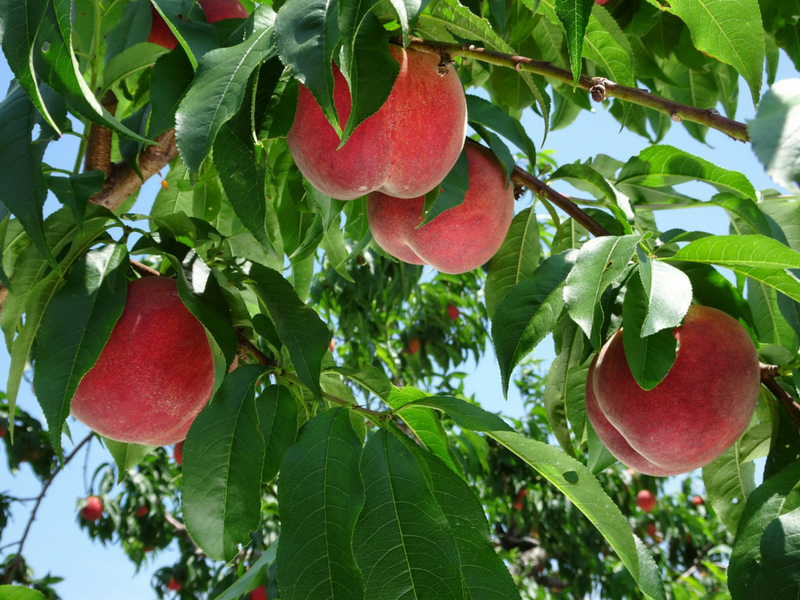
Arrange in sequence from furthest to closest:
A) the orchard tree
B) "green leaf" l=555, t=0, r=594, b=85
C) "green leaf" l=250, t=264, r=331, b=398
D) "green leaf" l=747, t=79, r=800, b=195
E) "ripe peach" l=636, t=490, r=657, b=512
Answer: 1. "ripe peach" l=636, t=490, r=657, b=512
2. "green leaf" l=250, t=264, r=331, b=398
3. the orchard tree
4. "green leaf" l=555, t=0, r=594, b=85
5. "green leaf" l=747, t=79, r=800, b=195

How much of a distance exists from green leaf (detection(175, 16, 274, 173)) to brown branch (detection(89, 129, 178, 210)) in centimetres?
44

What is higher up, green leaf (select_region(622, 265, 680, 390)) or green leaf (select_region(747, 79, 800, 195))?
green leaf (select_region(747, 79, 800, 195))

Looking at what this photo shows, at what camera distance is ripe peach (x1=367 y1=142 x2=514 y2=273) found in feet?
3.33

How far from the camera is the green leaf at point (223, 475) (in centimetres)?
77

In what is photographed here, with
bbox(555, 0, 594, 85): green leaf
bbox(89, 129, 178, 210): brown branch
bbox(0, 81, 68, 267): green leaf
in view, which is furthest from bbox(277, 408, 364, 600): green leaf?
bbox(89, 129, 178, 210): brown branch

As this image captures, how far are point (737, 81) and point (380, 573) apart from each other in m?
1.41

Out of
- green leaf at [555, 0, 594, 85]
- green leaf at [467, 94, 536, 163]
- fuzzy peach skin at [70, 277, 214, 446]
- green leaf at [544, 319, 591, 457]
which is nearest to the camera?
green leaf at [555, 0, 594, 85]

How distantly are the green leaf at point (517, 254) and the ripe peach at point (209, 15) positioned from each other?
537 mm

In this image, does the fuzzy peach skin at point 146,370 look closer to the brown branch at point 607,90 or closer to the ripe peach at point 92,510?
the brown branch at point 607,90

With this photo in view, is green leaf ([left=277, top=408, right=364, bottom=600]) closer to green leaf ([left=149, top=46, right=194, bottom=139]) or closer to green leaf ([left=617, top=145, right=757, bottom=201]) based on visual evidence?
green leaf ([left=149, top=46, right=194, bottom=139])

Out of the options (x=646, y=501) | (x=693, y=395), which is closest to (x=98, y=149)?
(x=693, y=395)

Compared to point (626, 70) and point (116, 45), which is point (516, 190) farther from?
point (116, 45)

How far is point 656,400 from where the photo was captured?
0.91 m

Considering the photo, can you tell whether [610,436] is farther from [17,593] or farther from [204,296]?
[17,593]
